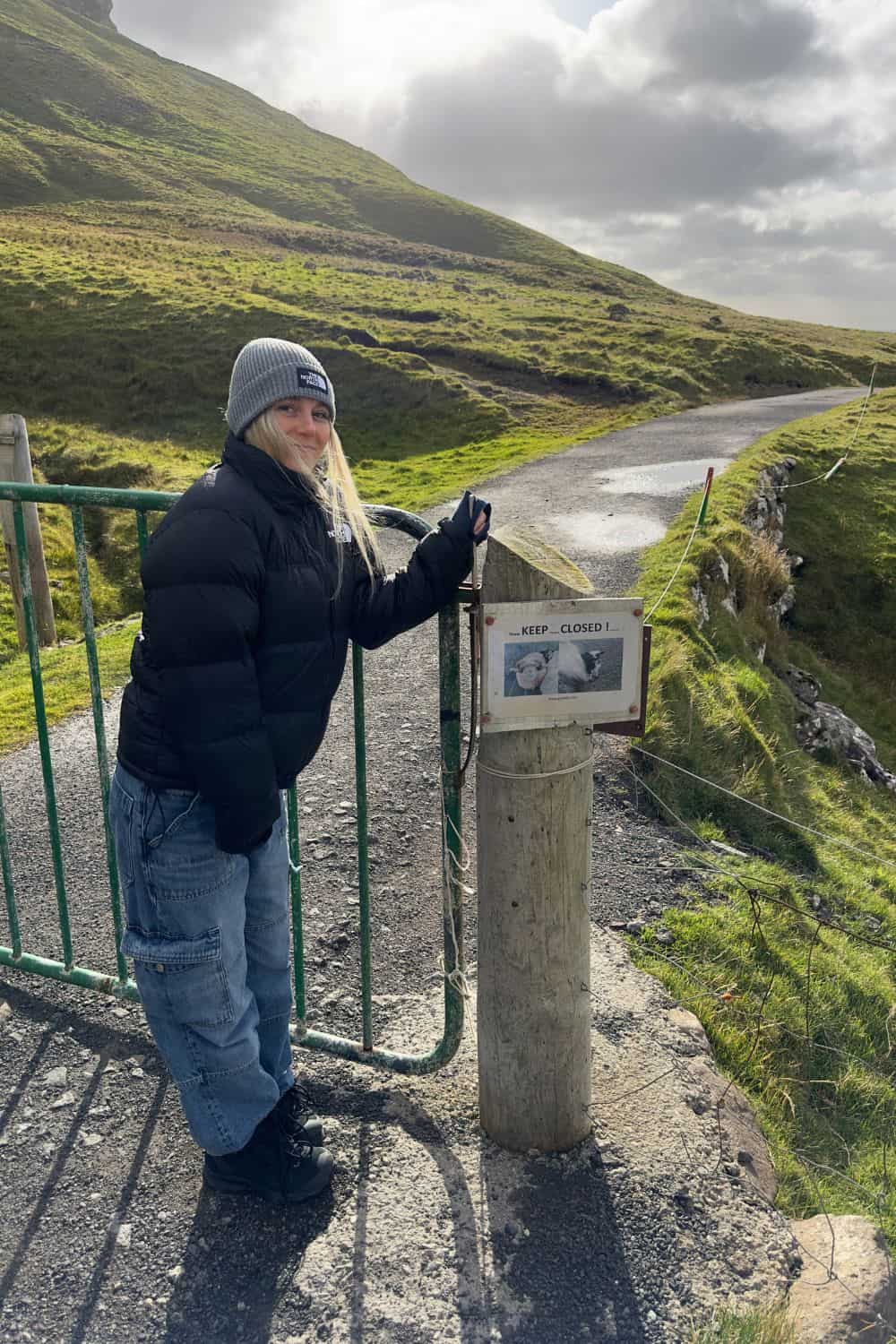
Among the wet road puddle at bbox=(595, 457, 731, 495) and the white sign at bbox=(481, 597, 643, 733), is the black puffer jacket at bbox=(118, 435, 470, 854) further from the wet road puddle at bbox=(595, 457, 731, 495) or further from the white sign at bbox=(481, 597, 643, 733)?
the wet road puddle at bbox=(595, 457, 731, 495)

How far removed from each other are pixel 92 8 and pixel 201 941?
624 ft

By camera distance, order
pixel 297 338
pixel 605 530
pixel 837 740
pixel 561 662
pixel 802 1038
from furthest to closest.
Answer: pixel 297 338, pixel 605 530, pixel 837 740, pixel 802 1038, pixel 561 662

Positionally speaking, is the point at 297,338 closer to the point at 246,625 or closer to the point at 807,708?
the point at 807,708

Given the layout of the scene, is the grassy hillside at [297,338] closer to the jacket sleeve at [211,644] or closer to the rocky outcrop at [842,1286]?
the jacket sleeve at [211,644]

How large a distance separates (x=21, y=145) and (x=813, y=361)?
6707 cm

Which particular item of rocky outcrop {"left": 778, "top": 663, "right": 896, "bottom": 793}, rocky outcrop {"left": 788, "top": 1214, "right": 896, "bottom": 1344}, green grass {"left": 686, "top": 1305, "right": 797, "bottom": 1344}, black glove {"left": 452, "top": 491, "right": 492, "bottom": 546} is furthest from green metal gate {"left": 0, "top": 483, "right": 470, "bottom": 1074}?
rocky outcrop {"left": 778, "top": 663, "right": 896, "bottom": 793}

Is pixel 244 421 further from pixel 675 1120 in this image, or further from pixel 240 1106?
pixel 675 1120

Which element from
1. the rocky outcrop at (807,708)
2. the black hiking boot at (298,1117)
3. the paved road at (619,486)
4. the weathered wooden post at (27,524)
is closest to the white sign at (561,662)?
the black hiking boot at (298,1117)

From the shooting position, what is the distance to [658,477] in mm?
15492

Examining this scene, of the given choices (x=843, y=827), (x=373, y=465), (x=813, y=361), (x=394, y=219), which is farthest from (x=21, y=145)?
(x=843, y=827)

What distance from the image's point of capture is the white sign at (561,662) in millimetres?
2336

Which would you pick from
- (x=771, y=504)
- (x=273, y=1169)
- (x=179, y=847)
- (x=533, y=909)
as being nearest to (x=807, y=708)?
(x=771, y=504)

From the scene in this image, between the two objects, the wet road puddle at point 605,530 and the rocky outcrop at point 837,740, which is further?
the wet road puddle at point 605,530

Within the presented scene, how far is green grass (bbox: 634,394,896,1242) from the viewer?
3.52 meters
